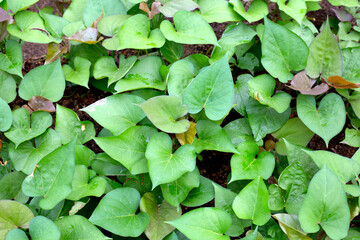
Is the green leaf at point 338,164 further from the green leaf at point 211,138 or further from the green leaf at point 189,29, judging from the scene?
the green leaf at point 189,29

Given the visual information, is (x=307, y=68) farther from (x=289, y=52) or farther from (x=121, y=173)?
(x=121, y=173)

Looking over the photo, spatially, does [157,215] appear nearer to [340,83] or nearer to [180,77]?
[180,77]

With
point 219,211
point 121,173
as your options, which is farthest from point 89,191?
point 219,211

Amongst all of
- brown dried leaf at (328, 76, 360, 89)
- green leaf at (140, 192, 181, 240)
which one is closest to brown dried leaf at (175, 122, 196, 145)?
green leaf at (140, 192, 181, 240)

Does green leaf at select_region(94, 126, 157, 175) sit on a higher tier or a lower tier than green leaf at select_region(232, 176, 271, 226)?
higher

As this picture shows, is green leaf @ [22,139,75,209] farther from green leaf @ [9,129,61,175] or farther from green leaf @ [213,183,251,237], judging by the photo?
green leaf @ [213,183,251,237]

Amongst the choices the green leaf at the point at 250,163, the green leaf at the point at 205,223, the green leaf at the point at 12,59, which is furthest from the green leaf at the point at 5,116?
the green leaf at the point at 250,163

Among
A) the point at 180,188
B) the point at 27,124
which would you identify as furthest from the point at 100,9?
the point at 180,188
